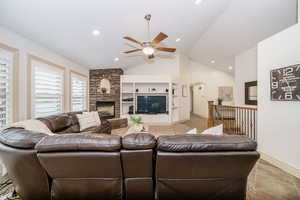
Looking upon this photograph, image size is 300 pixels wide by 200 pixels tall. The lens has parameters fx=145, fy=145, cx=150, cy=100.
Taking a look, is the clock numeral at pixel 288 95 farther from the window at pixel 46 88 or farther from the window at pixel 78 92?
the window at pixel 78 92

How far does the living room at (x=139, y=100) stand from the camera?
4.34 feet

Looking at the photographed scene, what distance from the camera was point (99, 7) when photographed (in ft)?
9.27

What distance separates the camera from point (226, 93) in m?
8.52

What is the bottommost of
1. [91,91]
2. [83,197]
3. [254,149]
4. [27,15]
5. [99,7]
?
[83,197]

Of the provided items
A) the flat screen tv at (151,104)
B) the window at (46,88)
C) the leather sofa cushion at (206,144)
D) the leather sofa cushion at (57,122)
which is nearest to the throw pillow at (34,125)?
the leather sofa cushion at (57,122)

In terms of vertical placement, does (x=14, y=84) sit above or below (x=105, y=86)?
below

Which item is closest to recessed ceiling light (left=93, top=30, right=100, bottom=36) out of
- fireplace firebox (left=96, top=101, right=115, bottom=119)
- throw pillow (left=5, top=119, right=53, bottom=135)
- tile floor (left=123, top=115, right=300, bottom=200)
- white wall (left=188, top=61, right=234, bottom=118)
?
throw pillow (left=5, top=119, right=53, bottom=135)

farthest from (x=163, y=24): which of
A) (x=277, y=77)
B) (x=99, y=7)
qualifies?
(x=277, y=77)

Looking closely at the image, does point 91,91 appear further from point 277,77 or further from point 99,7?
point 277,77

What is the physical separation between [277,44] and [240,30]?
2251 millimetres

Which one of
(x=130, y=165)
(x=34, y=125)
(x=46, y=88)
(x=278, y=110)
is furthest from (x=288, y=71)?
(x=46, y=88)

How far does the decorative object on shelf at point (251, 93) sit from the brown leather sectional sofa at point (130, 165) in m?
4.73

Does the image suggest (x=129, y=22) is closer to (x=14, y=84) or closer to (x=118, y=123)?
(x=14, y=84)

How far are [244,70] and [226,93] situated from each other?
9.88 ft
